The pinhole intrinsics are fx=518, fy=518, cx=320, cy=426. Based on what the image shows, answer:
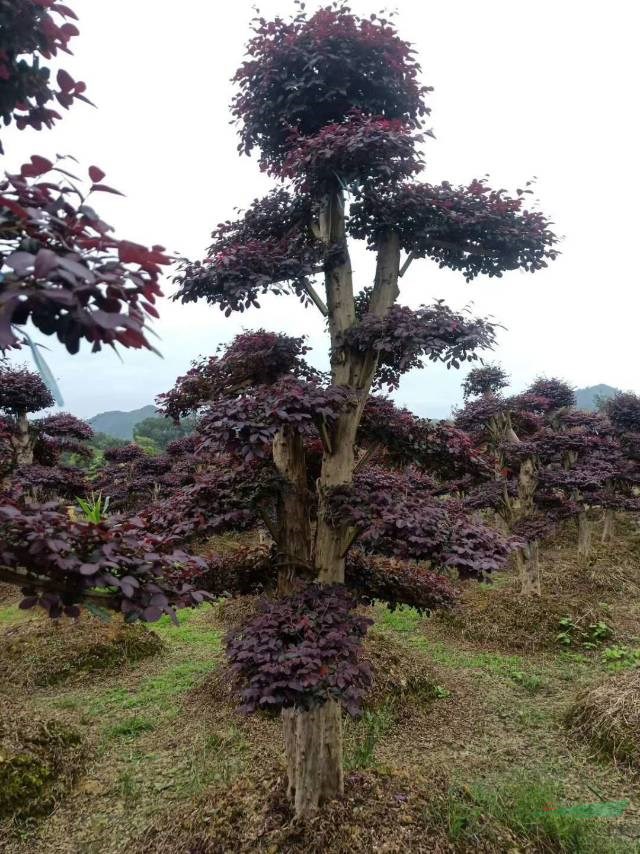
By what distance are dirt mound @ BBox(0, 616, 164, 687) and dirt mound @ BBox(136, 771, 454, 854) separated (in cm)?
341

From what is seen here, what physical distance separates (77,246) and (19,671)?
7884mm

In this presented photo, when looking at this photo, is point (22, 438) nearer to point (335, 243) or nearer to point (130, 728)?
point (130, 728)

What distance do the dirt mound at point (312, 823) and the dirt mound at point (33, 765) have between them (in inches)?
46.4

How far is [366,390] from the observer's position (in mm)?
4219

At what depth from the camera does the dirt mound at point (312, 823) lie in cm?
356

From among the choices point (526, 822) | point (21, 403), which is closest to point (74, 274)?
point (526, 822)

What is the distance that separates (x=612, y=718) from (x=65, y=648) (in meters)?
7.17

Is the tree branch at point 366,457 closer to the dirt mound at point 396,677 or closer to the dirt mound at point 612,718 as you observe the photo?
the dirt mound at point 396,677

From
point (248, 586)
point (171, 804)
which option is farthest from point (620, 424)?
point (171, 804)

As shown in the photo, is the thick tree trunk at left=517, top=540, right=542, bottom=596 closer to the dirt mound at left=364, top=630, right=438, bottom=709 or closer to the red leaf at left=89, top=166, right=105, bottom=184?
the dirt mound at left=364, top=630, right=438, bottom=709

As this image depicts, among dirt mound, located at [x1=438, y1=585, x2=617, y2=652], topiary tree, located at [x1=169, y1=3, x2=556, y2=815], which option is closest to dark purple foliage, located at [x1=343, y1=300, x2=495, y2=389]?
topiary tree, located at [x1=169, y1=3, x2=556, y2=815]

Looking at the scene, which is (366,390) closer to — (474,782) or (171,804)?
(474,782)

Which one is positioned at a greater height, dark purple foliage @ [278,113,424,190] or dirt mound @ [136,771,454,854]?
dark purple foliage @ [278,113,424,190]

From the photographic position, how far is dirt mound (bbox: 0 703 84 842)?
444 centimetres
